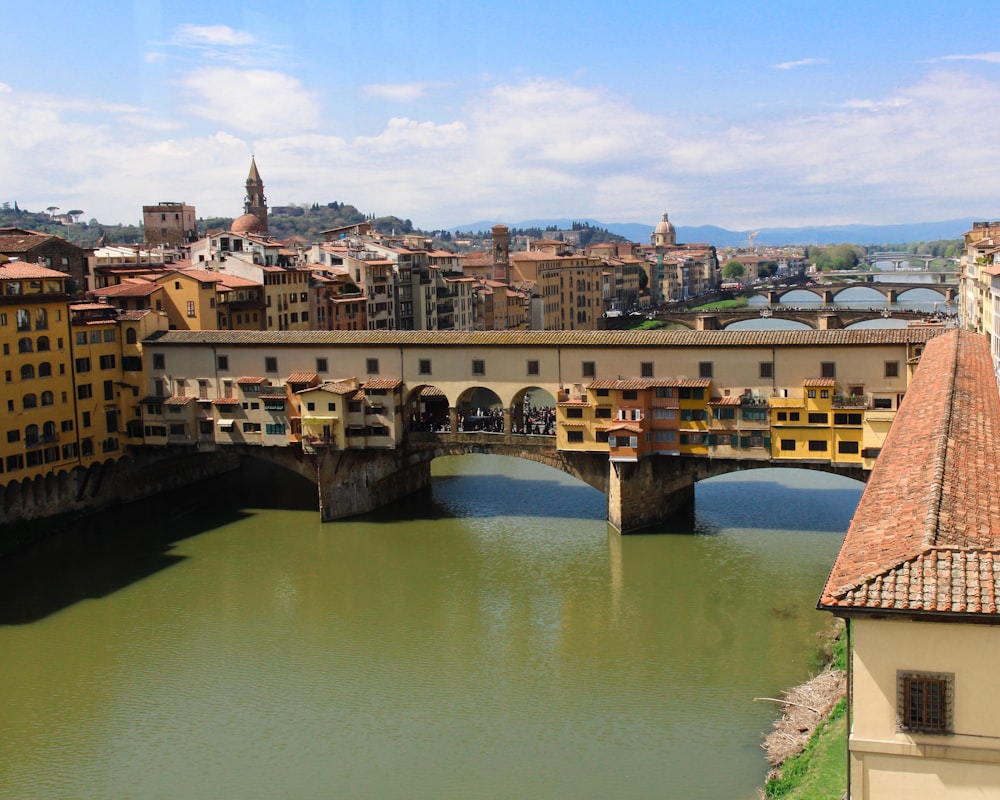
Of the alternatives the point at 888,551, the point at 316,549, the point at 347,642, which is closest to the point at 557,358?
the point at 316,549

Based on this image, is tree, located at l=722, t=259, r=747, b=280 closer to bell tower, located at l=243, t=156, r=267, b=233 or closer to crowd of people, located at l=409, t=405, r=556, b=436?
bell tower, located at l=243, t=156, r=267, b=233

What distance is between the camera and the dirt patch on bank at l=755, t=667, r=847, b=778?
706 inches

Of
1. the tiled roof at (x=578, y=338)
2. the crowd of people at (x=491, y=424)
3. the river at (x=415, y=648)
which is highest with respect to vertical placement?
the tiled roof at (x=578, y=338)

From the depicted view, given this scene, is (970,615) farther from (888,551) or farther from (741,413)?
(741,413)

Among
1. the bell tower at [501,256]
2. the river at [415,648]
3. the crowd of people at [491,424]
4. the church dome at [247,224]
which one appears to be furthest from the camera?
the bell tower at [501,256]

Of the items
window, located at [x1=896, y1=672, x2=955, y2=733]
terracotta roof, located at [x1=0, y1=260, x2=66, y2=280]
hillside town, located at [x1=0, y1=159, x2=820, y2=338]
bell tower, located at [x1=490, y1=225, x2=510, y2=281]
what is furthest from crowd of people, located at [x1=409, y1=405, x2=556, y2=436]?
bell tower, located at [x1=490, y1=225, x2=510, y2=281]

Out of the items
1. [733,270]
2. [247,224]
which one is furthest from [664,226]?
[247,224]

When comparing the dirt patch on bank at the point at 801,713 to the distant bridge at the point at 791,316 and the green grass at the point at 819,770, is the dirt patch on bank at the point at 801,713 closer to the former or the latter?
the green grass at the point at 819,770

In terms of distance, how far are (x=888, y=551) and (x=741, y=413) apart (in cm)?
2058

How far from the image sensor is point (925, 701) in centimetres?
1016

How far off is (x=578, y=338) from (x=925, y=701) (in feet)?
77.6

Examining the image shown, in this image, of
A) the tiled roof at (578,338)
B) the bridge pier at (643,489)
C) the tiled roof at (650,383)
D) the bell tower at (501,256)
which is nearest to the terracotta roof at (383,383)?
the tiled roof at (578,338)

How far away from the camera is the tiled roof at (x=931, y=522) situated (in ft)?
32.5

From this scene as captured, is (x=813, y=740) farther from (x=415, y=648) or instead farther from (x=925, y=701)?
(x=415, y=648)
